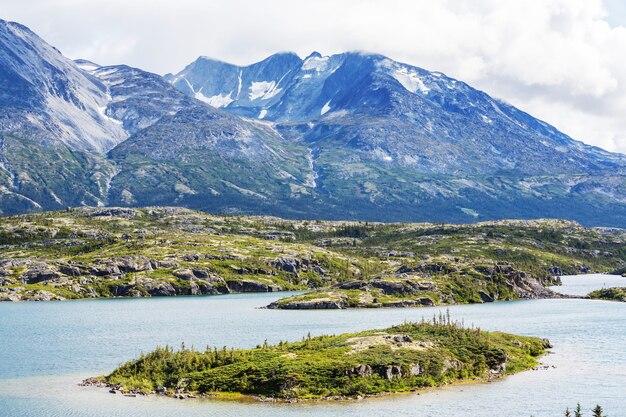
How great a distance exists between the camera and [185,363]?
400 feet

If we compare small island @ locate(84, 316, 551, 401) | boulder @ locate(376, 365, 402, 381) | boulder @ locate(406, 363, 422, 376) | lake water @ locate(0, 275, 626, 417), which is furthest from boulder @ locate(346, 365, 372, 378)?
boulder @ locate(406, 363, 422, 376)

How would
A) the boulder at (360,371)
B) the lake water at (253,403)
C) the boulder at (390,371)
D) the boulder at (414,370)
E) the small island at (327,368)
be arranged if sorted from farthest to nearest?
the boulder at (414,370)
the boulder at (390,371)
the boulder at (360,371)
the small island at (327,368)
the lake water at (253,403)

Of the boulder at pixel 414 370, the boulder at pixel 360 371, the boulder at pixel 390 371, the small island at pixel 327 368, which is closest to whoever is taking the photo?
the small island at pixel 327 368

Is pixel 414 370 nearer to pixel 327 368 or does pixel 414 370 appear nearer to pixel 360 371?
pixel 360 371

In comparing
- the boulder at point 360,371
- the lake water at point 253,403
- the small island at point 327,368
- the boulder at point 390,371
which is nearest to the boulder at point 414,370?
the small island at point 327,368

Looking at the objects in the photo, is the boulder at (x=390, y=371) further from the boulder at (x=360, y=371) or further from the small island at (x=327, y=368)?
the boulder at (x=360, y=371)

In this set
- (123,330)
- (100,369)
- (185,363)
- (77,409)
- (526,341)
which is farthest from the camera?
(123,330)

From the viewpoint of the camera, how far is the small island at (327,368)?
370 ft

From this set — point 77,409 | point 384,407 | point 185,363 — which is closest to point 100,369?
point 185,363

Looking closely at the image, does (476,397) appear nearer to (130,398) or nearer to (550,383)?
(550,383)

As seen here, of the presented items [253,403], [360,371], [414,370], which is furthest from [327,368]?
[414,370]

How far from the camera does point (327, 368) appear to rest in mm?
116250

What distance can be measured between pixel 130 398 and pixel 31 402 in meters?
14.2

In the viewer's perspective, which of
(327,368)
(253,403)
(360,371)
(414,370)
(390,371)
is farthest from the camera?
(414,370)
